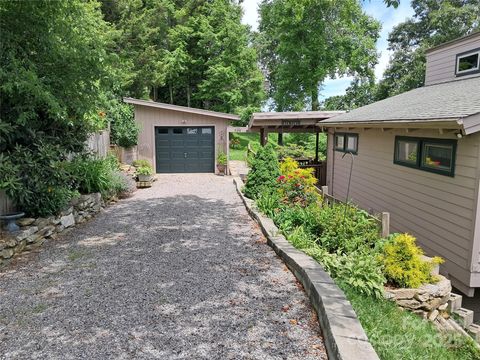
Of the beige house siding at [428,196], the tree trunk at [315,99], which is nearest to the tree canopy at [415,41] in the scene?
the tree trunk at [315,99]

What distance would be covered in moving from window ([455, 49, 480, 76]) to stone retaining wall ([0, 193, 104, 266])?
10762 mm

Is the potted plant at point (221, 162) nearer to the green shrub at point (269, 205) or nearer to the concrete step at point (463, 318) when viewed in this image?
the green shrub at point (269, 205)

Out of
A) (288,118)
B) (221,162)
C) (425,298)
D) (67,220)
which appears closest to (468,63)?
(288,118)

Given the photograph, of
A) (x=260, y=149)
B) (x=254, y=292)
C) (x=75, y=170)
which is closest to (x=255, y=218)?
(x=260, y=149)

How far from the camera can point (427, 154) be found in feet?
22.6

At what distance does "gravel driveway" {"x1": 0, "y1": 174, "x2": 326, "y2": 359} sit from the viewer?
3.03 metres

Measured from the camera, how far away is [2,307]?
12.5 ft

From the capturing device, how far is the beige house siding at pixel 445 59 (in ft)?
32.8

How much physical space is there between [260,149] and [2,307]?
7.15 m

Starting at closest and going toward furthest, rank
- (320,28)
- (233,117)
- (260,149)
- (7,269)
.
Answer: (7,269) < (260,149) < (233,117) < (320,28)

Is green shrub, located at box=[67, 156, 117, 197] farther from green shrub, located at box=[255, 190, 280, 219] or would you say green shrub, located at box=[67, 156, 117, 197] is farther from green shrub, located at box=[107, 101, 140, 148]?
green shrub, located at box=[107, 101, 140, 148]

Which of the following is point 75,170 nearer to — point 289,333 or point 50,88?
point 50,88

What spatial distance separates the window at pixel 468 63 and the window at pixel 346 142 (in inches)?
140

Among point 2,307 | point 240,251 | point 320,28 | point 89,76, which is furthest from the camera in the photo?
point 320,28
